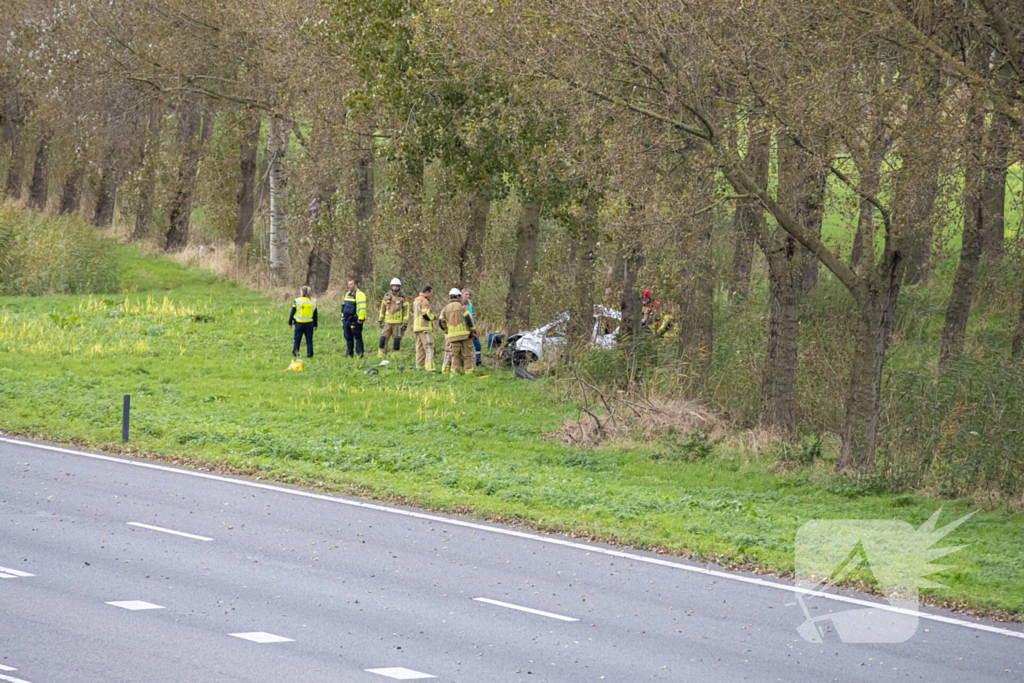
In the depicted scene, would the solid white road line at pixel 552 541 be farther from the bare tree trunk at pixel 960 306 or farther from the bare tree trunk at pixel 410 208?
the bare tree trunk at pixel 960 306

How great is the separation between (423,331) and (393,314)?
1255 mm

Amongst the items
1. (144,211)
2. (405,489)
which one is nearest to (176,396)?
(405,489)

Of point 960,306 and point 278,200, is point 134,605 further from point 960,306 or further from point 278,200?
point 278,200

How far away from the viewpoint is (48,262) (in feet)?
118

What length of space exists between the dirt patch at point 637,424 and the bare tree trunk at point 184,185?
27.6m

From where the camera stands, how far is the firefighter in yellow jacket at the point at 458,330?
22578 mm

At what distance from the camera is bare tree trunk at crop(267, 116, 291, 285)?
32.4m

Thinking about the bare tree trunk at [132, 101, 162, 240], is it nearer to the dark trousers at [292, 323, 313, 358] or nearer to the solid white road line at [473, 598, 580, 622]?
the dark trousers at [292, 323, 313, 358]

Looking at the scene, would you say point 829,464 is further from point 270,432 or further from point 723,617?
point 270,432

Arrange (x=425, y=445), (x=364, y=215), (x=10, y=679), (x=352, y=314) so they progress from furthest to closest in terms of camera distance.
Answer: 1. (x=364, y=215)
2. (x=352, y=314)
3. (x=425, y=445)
4. (x=10, y=679)

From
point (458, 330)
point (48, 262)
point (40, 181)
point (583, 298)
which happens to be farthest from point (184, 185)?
point (583, 298)

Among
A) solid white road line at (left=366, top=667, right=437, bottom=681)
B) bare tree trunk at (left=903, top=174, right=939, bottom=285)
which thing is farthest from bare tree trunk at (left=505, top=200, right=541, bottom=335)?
solid white road line at (left=366, top=667, right=437, bottom=681)

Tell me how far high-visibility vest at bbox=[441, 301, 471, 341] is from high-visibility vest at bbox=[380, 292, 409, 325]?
6.72ft

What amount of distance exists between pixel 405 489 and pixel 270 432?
4.08m
